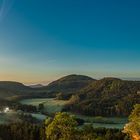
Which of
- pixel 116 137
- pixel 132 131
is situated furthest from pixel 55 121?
pixel 116 137

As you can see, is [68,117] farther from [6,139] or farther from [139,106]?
[6,139]

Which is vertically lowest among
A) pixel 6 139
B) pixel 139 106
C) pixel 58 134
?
pixel 6 139

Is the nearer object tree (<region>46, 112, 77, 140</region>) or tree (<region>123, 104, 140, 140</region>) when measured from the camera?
tree (<region>123, 104, 140, 140</region>)

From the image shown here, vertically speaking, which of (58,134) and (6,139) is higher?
(58,134)

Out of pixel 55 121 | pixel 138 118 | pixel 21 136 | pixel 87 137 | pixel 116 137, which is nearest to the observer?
pixel 138 118

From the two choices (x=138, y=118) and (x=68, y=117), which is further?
(x=68, y=117)

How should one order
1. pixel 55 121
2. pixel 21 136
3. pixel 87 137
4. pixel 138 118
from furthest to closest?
pixel 21 136 < pixel 87 137 < pixel 55 121 < pixel 138 118

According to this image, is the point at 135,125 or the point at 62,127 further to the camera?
the point at 62,127

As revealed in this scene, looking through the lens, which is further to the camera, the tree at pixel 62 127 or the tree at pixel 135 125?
the tree at pixel 62 127
